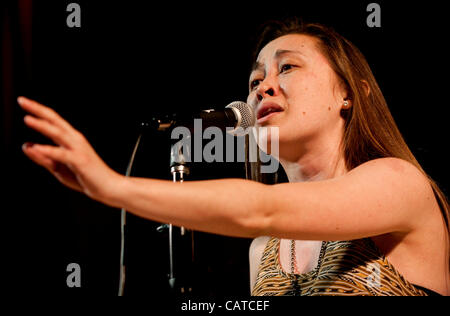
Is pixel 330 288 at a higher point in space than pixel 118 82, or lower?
lower

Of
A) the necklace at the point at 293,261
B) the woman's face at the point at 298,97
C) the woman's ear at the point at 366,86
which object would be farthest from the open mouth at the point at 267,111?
the necklace at the point at 293,261

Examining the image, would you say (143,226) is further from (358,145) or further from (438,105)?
(438,105)

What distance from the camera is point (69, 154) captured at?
75cm

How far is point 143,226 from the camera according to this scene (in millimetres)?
2385

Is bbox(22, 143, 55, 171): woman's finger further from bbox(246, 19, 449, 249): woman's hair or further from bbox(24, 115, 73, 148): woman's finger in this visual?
bbox(246, 19, 449, 249): woman's hair

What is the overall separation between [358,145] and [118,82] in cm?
140

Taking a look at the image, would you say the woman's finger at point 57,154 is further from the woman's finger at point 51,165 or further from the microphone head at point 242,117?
the microphone head at point 242,117

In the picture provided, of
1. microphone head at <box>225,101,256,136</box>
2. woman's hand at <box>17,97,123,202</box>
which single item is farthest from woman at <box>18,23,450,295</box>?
microphone head at <box>225,101,256,136</box>

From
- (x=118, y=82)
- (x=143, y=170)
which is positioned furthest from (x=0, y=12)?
(x=143, y=170)

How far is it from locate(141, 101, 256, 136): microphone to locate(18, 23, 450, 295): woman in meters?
0.12

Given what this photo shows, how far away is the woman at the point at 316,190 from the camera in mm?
786

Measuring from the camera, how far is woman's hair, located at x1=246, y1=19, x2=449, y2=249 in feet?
4.84

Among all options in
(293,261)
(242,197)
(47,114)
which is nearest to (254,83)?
(293,261)

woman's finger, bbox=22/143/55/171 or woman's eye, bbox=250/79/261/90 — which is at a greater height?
woman's eye, bbox=250/79/261/90
